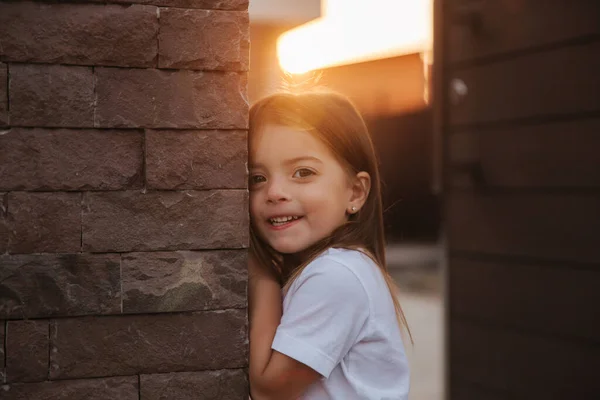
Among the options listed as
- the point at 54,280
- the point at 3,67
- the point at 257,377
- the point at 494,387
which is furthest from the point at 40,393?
the point at 494,387

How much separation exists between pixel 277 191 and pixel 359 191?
9.2 inches

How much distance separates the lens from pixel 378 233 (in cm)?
155

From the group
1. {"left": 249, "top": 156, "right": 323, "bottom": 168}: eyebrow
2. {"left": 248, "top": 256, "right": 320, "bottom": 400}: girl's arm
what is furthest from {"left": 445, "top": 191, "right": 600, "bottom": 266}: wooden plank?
{"left": 248, "top": 256, "right": 320, "bottom": 400}: girl's arm

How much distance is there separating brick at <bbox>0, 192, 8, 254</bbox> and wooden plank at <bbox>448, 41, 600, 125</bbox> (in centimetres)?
207

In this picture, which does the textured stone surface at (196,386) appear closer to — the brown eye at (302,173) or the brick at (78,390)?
the brick at (78,390)

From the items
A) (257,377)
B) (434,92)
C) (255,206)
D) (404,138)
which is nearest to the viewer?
(257,377)

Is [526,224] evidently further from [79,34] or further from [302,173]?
[79,34]

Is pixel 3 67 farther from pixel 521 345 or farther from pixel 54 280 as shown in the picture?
pixel 521 345

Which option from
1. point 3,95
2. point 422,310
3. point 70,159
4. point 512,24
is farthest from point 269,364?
point 422,310

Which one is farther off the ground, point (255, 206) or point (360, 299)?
point (255, 206)

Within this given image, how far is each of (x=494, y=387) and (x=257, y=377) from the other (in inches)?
82.4

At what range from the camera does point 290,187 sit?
1369 millimetres

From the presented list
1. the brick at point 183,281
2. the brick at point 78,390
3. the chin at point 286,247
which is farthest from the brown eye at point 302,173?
the brick at point 78,390

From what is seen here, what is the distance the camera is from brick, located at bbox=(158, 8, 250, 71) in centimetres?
114
